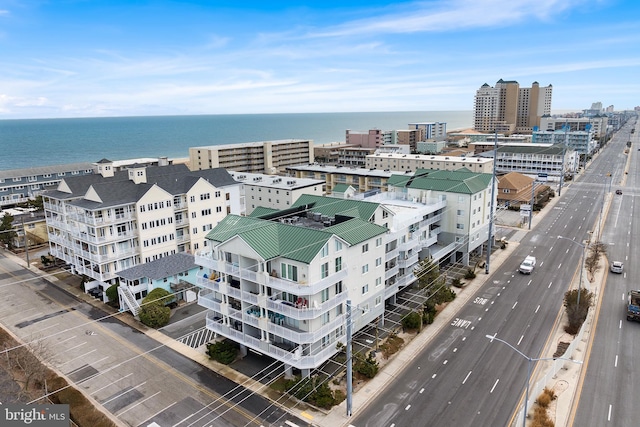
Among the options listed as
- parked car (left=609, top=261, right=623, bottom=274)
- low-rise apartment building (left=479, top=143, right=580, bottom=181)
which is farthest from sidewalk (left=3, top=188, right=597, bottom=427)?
low-rise apartment building (left=479, top=143, right=580, bottom=181)

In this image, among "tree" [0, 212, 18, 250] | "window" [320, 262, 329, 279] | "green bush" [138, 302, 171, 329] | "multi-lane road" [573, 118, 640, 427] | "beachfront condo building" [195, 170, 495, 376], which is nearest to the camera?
"multi-lane road" [573, 118, 640, 427]

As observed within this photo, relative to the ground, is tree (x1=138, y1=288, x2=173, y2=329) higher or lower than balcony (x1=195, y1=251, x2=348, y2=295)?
lower

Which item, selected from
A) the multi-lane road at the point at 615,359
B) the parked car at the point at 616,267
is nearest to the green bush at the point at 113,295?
the multi-lane road at the point at 615,359

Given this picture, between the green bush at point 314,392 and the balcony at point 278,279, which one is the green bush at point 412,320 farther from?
the green bush at point 314,392

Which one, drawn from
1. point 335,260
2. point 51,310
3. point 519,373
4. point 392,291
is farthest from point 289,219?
point 51,310

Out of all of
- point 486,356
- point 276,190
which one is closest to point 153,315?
point 486,356

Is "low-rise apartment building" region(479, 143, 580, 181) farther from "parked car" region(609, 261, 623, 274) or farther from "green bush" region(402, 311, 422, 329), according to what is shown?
"green bush" region(402, 311, 422, 329)

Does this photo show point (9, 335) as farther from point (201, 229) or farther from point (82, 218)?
point (201, 229)
